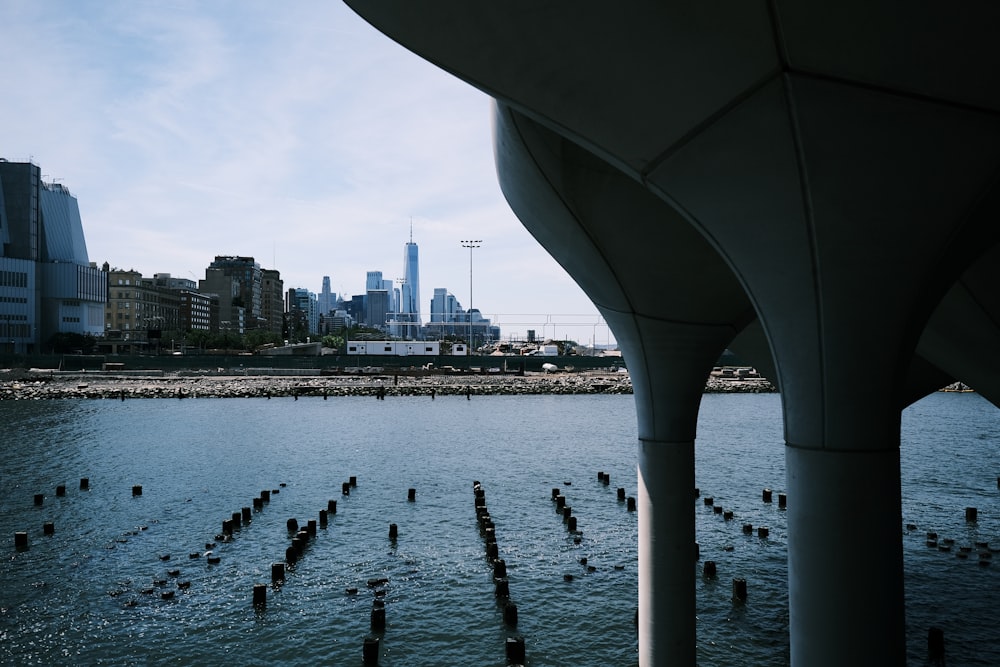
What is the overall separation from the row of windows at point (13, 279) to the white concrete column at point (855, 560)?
497 feet

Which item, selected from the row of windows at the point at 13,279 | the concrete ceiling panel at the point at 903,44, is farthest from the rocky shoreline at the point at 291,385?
the concrete ceiling panel at the point at 903,44

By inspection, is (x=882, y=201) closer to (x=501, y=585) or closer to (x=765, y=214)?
(x=765, y=214)

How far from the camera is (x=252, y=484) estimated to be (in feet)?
117

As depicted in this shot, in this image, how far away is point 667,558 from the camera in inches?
487

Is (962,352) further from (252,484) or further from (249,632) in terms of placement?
(252,484)

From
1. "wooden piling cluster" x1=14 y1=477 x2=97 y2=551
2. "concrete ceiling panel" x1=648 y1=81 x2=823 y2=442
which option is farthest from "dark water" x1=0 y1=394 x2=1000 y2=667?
"concrete ceiling panel" x1=648 y1=81 x2=823 y2=442

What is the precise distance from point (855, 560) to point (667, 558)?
6.31m

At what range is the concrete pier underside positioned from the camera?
541 cm

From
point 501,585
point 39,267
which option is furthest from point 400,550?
point 39,267

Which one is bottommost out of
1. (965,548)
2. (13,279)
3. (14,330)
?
(965,548)

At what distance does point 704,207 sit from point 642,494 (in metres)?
7.29

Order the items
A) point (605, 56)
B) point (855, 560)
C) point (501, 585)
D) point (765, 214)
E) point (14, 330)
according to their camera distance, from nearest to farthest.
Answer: point (605, 56) < point (855, 560) < point (765, 214) < point (501, 585) < point (14, 330)

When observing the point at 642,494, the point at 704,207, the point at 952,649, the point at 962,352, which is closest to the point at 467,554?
the point at 642,494

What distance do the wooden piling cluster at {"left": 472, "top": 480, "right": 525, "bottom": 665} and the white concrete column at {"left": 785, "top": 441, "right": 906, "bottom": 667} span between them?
10.2 meters
